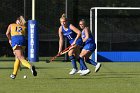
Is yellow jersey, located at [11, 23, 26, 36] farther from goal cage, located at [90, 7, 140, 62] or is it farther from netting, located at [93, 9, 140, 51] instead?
netting, located at [93, 9, 140, 51]

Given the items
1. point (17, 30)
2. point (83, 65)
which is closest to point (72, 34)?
point (83, 65)

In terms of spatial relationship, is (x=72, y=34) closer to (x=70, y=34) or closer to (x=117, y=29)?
(x=70, y=34)

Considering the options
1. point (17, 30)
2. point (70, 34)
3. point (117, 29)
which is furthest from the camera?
point (117, 29)

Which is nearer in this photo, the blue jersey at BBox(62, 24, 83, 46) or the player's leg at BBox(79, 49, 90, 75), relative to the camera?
the player's leg at BBox(79, 49, 90, 75)

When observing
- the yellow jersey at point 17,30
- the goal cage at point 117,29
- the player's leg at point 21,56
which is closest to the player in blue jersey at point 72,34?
the yellow jersey at point 17,30

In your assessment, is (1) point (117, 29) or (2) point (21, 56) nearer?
(2) point (21, 56)

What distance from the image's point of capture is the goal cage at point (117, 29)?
2930 cm

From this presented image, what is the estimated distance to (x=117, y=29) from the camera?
29.7 metres

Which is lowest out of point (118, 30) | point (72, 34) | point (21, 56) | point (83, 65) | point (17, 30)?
point (118, 30)

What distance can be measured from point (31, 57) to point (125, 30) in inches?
240

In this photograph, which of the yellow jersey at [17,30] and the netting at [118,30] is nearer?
the yellow jersey at [17,30]

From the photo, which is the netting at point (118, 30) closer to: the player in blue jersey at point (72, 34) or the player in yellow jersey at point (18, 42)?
the player in blue jersey at point (72, 34)

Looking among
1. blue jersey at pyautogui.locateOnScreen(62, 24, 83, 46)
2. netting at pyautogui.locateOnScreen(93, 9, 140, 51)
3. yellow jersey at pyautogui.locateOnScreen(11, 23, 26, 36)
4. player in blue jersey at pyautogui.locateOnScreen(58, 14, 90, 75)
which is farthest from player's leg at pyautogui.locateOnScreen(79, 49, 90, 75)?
netting at pyautogui.locateOnScreen(93, 9, 140, 51)

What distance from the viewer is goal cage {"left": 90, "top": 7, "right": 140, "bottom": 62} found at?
29297mm
